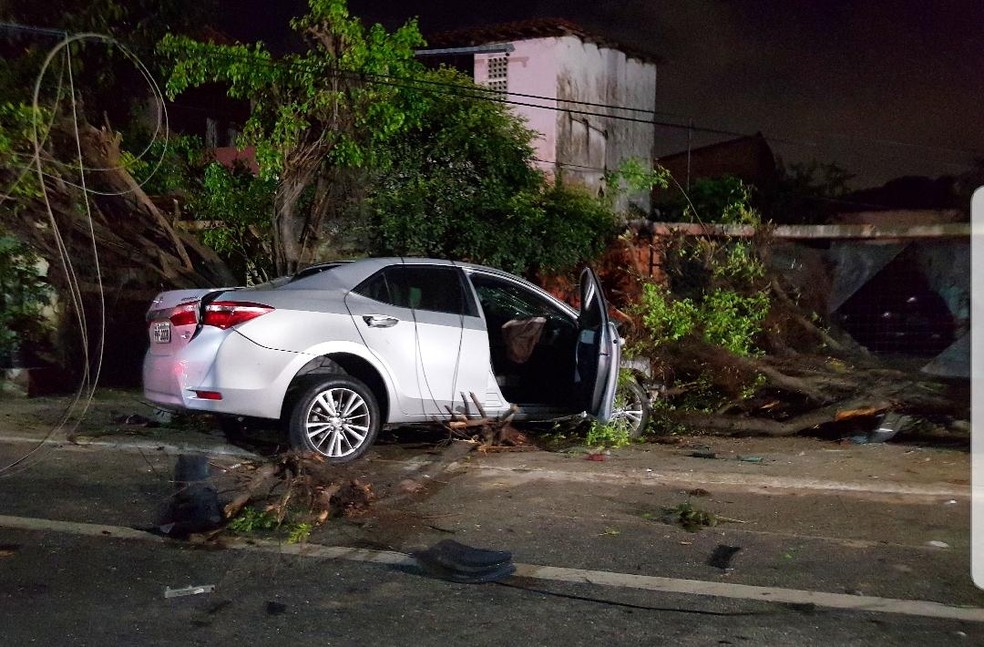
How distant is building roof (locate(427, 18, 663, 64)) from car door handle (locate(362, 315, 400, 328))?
15.4 meters

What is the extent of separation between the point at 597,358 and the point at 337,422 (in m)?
2.11

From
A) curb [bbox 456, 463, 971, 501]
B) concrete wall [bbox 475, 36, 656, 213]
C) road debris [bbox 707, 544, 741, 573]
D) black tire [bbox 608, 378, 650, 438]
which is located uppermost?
concrete wall [bbox 475, 36, 656, 213]

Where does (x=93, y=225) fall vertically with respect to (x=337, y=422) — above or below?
above

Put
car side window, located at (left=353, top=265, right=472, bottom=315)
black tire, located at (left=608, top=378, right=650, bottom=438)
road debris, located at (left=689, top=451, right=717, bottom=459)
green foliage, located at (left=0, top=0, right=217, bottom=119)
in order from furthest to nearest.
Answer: green foliage, located at (left=0, top=0, right=217, bottom=119), black tire, located at (left=608, top=378, right=650, bottom=438), road debris, located at (left=689, top=451, right=717, bottom=459), car side window, located at (left=353, top=265, right=472, bottom=315)

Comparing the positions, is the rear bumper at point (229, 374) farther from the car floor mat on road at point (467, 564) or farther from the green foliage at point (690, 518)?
the green foliage at point (690, 518)

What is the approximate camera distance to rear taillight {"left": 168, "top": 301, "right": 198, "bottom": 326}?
6.91 m

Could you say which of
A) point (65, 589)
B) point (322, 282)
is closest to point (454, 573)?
point (65, 589)

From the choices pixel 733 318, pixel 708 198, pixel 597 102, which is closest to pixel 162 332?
pixel 733 318

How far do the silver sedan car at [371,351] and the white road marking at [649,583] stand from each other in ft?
5.41

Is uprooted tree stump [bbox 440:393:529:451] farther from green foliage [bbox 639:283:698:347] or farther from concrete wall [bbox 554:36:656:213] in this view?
concrete wall [bbox 554:36:656:213]

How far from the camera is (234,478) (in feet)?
21.4

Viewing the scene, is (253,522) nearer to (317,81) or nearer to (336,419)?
(336,419)

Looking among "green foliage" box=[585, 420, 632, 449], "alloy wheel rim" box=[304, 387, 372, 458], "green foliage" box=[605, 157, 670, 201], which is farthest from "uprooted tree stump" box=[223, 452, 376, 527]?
"green foliage" box=[605, 157, 670, 201]

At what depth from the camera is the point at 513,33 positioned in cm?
2152
